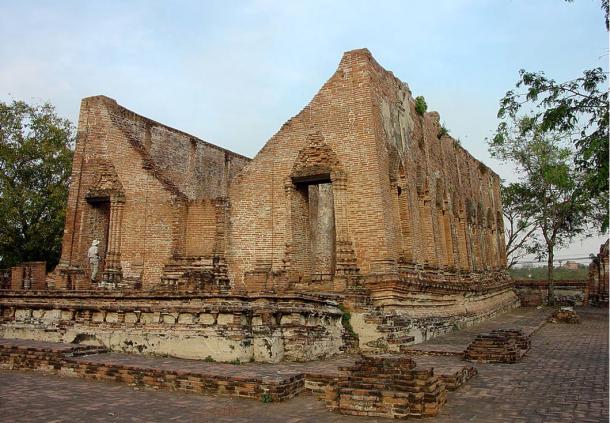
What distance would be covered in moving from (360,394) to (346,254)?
6.38m

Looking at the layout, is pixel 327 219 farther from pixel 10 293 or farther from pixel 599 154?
pixel 599 154

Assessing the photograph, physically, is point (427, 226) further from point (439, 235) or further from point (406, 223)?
point (406, 223)

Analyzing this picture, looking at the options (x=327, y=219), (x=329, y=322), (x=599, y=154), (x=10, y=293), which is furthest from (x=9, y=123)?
(x=599, y=154)

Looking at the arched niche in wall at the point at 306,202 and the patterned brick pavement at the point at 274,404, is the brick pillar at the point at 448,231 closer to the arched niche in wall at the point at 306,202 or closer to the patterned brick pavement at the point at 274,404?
the arched niche in wall at the point at 306,202

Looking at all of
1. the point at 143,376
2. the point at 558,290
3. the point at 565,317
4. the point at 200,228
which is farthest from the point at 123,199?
the point at 558,290

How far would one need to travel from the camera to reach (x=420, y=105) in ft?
54.7

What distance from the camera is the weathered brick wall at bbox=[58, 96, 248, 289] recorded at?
14.8 metres

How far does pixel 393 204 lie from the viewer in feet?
41.8

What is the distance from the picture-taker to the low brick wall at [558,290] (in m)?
28.8

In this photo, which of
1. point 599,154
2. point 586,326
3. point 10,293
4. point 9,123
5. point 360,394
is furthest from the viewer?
point 9,123

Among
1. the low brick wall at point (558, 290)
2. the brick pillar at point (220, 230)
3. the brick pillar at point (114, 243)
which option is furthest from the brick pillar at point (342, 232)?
the low brick wall at point (558, 290)

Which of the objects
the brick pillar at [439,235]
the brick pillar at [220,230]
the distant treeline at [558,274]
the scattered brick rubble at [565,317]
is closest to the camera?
the brick pillar at [220,230]

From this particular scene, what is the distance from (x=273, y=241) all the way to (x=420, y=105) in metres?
6.82

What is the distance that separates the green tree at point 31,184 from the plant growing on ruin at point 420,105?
1427 cm
